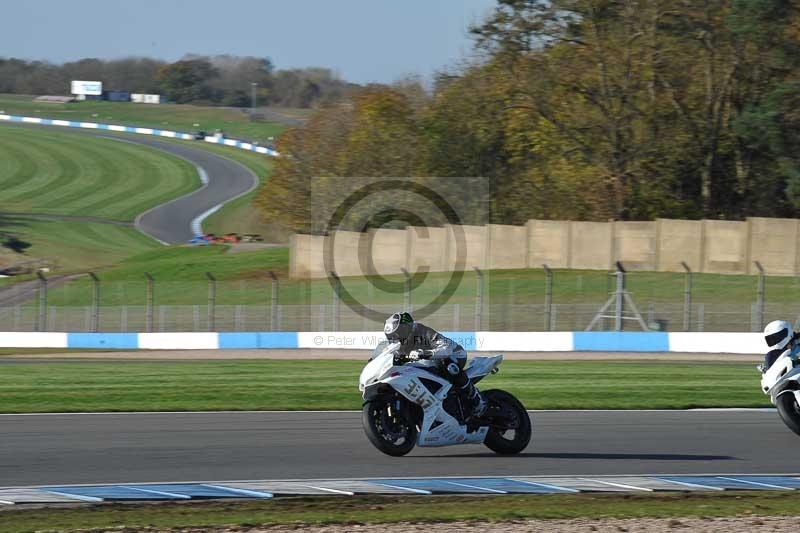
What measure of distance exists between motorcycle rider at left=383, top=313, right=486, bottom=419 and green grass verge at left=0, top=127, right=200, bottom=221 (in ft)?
226

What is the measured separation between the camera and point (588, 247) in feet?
138

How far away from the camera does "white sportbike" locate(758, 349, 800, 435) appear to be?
12.7 metres

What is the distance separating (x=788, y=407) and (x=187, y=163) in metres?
→ 92.3

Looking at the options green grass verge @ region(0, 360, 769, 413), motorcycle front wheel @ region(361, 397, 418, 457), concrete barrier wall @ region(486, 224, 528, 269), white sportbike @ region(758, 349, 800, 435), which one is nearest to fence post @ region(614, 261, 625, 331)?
green grass verge @ region(0, 360, 769, 413)

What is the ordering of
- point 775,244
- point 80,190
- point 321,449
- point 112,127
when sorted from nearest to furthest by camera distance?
point 321,449, point 775,244, point 80,190, point 112,127

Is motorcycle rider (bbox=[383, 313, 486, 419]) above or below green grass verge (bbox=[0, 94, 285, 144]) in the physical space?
below

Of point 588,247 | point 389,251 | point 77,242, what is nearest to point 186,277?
point 389,251

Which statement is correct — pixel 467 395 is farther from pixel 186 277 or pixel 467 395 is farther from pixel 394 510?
pixel 186 277

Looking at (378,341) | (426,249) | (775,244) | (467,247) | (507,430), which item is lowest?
(378,341)

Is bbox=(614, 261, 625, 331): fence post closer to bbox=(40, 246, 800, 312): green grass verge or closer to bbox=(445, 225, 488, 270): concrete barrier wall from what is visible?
bbox=(40, 246, 800, 312): green grass verge

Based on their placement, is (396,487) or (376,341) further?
(376,341)

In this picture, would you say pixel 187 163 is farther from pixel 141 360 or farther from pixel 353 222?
pixel 141 360

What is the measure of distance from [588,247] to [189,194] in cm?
5205

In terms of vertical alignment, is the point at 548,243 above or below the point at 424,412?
above
